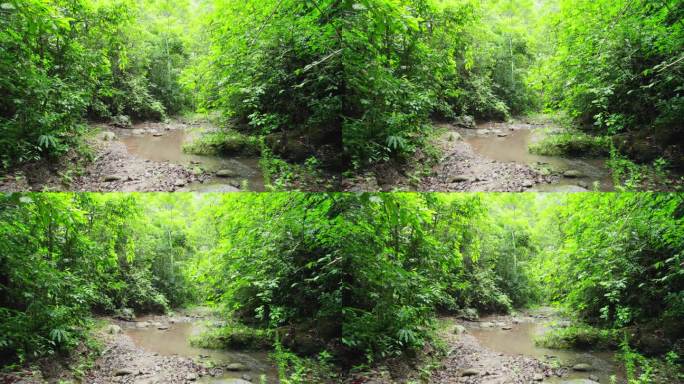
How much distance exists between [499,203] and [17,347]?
13.9 feet

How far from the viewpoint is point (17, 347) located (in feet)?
12.3

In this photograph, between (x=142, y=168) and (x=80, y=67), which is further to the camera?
(x=80, y=67)

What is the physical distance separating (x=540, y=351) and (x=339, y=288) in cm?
208

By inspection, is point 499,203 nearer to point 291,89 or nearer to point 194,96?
point 291,89

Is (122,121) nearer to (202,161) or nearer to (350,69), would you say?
(202,161)

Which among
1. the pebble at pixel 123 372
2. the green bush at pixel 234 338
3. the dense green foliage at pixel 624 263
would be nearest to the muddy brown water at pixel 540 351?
the dense green foliage at pixel 624 263

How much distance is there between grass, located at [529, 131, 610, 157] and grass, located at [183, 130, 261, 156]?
6.92ft

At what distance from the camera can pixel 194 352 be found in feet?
13.3

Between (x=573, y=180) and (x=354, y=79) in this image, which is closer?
(x=354, y=79)

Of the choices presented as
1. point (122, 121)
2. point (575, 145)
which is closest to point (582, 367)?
point (575, 145)

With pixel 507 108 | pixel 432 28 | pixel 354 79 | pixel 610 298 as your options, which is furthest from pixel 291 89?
pixel 610 298

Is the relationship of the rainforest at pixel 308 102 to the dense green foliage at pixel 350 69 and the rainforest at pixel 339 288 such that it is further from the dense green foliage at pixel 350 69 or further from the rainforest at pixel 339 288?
the rainforest at pixel 339 288

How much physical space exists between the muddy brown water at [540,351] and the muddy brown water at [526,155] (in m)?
1.44

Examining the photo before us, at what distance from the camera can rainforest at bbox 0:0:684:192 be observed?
2.96 m
